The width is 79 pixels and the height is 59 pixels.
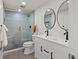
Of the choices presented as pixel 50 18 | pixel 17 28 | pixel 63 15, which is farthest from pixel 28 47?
pixel 63 15

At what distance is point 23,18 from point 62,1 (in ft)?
9.62

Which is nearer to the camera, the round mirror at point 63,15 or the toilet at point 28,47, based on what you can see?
the round mirror at point 63,15

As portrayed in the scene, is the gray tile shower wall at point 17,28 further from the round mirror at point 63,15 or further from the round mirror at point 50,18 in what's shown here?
the round mirror at point 63,15

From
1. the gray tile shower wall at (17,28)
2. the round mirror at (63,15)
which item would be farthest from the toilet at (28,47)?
the round mirror at (63,15)

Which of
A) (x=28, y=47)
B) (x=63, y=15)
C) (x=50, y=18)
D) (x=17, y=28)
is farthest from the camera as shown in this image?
(x=17, y=28)

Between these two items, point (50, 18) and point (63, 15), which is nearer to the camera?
point (63, 15)

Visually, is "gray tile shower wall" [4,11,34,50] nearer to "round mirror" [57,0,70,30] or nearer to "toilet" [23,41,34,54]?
"toilet" [23,41,34,54]

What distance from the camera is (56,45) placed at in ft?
5.59

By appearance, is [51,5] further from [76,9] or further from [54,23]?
[76,9]

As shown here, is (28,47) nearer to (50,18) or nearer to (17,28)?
(17,28)

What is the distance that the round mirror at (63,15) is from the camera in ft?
6.09

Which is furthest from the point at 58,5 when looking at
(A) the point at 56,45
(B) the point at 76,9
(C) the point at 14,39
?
(C) the point at 14,39

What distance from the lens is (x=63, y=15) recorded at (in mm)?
1989

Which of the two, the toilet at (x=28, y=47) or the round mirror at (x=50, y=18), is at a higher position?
the round mirror at (x=50, y=18)
